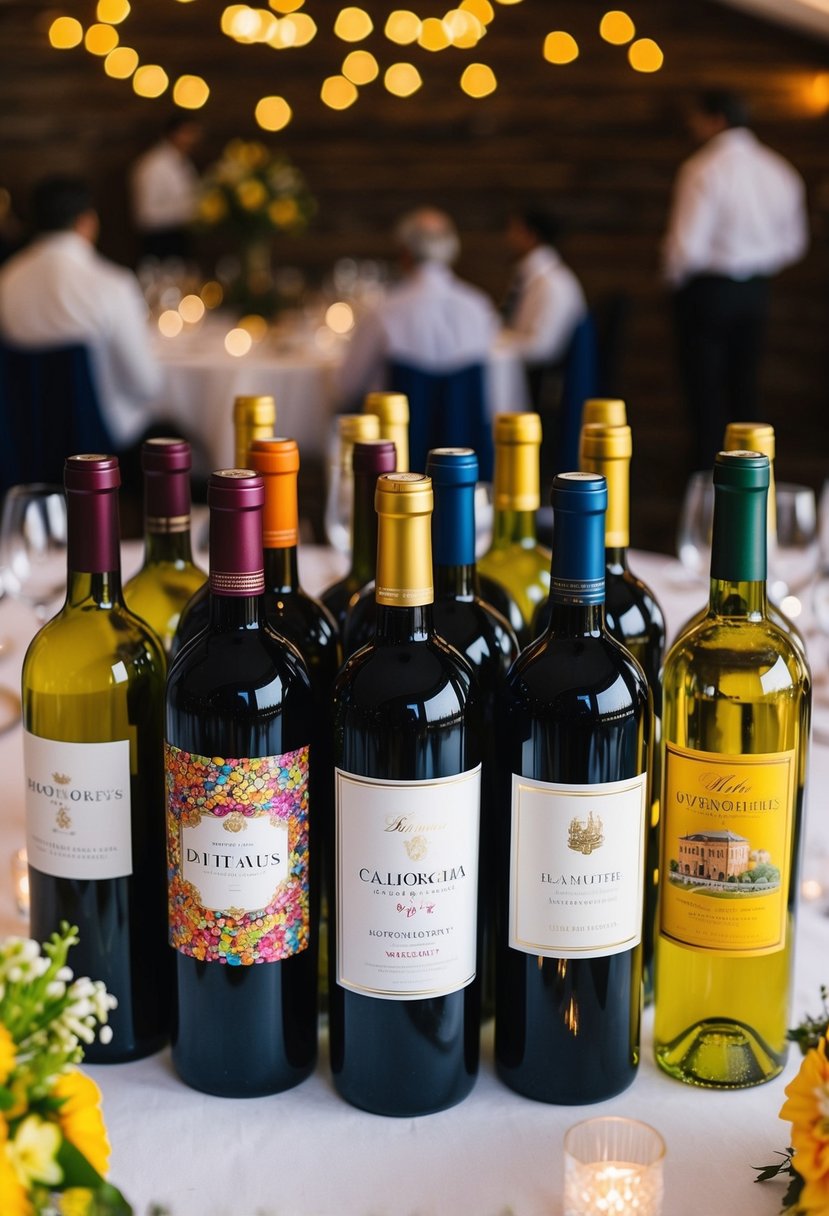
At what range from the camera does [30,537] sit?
1512 millimetres

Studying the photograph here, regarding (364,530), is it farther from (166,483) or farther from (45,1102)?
(45,1102)

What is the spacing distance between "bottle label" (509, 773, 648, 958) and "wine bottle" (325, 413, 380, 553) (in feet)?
1.04

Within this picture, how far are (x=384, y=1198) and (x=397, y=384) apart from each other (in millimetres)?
3776

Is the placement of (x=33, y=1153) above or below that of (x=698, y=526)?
below

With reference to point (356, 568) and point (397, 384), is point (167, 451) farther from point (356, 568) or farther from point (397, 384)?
point (397, 384)

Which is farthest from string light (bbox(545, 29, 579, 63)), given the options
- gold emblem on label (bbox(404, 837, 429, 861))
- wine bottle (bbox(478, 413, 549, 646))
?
gold emblem on label (bbox(404, 837, 429, 861))

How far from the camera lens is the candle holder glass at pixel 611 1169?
2.50ft

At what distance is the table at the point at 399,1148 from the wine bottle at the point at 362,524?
359 mm

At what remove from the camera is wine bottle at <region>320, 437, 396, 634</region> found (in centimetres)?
100

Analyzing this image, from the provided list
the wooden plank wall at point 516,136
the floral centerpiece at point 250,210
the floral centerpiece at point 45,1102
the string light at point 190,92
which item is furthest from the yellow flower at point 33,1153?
the string light at point 190,92

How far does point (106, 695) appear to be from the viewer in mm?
937

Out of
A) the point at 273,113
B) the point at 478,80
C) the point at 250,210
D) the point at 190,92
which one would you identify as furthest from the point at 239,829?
the point at 190,92

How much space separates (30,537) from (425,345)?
305 centimetres

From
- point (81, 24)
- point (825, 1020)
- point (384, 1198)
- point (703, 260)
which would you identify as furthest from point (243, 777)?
point (81, 24)
